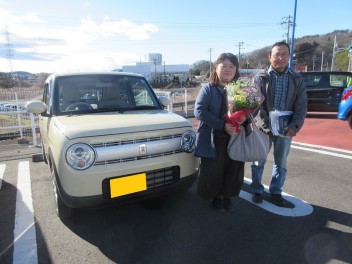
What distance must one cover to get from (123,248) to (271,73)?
2.39 m

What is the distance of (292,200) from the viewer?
3.70m

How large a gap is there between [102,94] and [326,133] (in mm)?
6591

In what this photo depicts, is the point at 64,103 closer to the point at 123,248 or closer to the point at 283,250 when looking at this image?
the point at 123,248

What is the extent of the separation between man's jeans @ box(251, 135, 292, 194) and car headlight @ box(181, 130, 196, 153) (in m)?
0.85

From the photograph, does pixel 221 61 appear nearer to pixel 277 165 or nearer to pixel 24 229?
pixel 277 165

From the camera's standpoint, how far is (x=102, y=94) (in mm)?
3801

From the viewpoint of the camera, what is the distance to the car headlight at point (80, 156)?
262 centimetres

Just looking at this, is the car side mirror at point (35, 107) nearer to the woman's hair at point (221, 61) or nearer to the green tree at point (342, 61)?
the woman's hair at point (221, 61)

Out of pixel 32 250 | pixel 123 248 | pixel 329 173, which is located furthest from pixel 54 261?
pixel 329 173

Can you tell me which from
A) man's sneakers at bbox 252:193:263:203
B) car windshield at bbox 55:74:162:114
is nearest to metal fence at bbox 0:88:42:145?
car windshield at bbox 55:74:162:114

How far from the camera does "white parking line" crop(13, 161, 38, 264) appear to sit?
262 centimetres

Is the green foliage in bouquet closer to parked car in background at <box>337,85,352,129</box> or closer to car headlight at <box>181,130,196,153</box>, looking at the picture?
car headlight at <box>181,130,196,153</box>

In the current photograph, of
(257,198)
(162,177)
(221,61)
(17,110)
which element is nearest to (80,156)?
(162,177)

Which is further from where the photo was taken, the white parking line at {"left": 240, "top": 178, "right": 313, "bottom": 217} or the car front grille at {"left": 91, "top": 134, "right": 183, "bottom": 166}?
the white parking line at {"left": 240, "top": 178, "right": 313, "bottom": 217}
